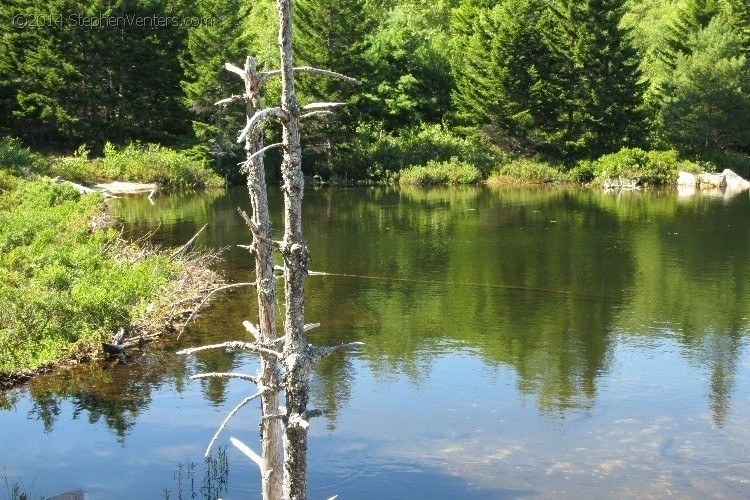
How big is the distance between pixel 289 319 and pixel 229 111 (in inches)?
1939

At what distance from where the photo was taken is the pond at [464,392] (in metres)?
13.0

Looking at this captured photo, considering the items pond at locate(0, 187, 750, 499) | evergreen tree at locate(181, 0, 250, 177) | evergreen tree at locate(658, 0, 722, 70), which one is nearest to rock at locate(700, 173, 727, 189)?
evergreen tree at locate(658, 0, 722, 70)

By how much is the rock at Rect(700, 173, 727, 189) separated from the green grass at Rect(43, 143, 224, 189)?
93.2ft

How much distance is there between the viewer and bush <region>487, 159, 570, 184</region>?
5919 centimetres

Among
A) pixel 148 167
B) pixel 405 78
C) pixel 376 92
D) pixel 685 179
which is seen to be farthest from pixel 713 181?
pixel 148 167

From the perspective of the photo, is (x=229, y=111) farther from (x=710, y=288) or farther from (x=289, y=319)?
(x=289, y=319)

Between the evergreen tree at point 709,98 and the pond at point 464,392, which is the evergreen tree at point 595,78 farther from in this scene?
the pond at point 464,392

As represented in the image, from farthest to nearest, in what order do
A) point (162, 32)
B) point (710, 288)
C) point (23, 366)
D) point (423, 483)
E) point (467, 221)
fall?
point (162, 32) → point (467, 221) → point (710, 288) → point (23, 366) → point (423, 483)

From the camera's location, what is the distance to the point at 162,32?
2320 inches

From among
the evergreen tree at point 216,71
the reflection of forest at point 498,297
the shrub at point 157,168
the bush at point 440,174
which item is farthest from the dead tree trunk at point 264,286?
the bush at point 440,174

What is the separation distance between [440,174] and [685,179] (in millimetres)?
14663

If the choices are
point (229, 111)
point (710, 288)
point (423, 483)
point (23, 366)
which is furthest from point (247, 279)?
point (229, 111)

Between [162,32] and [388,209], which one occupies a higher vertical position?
[162,32]

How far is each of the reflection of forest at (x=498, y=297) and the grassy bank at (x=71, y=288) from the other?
753 mm
